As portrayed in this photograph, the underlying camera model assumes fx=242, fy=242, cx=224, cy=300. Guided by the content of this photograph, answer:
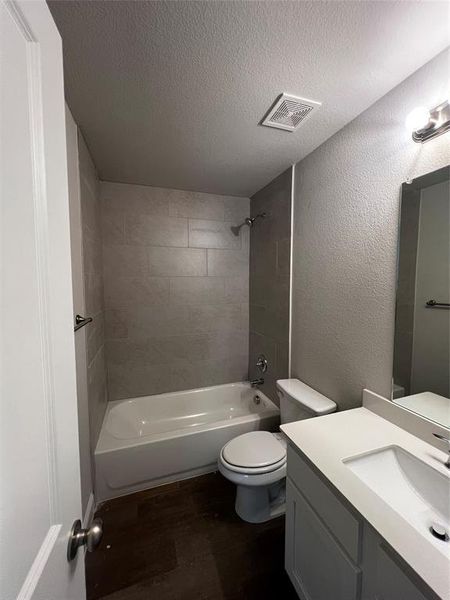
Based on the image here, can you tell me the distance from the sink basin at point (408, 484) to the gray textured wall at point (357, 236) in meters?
0.32

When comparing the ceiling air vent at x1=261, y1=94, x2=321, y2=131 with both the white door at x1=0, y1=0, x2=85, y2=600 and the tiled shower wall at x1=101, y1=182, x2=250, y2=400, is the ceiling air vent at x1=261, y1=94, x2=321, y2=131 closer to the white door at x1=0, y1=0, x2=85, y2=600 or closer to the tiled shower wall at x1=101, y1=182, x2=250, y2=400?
the white door at x1=0, y1=0, x2=85, y2=600

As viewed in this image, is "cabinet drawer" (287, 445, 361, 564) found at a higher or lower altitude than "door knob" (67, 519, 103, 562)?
lower

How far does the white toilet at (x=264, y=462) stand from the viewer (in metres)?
1.41

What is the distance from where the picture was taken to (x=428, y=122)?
94cm

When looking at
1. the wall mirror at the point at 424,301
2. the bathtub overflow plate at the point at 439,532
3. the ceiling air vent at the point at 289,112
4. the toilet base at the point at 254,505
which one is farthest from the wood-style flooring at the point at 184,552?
the ceiling air vent at the point at 289,112

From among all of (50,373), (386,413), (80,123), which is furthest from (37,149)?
(386,413)

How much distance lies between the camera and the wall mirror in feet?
3.19

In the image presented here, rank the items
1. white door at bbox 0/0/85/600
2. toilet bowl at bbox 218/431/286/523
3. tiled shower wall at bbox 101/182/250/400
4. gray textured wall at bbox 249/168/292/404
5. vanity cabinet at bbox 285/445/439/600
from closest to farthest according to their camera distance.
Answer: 1. white door at bbox 0/0/85/600
2. vanity cabinet at bbox 285/445/439/600
3. toilet bowl at bbox 218/431/286/523
4. gray textured wall at bbox 249/168/292/404
5. tiled shower wall at bbox 101/182/250/400

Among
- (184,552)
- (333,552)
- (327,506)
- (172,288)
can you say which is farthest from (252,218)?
(184,552)

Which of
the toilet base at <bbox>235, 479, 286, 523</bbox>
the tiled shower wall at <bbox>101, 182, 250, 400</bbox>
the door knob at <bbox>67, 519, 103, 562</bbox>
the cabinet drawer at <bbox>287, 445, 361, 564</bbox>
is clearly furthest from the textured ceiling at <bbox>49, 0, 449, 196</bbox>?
the toilet base at <bbox>235, 479, 286, 523</bbox>

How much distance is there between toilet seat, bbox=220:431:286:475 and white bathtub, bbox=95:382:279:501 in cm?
30

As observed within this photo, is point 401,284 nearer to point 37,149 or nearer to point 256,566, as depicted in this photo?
point 37,149

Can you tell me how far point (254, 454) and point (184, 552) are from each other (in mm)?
607

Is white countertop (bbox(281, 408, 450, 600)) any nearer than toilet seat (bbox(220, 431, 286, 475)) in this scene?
Yes
